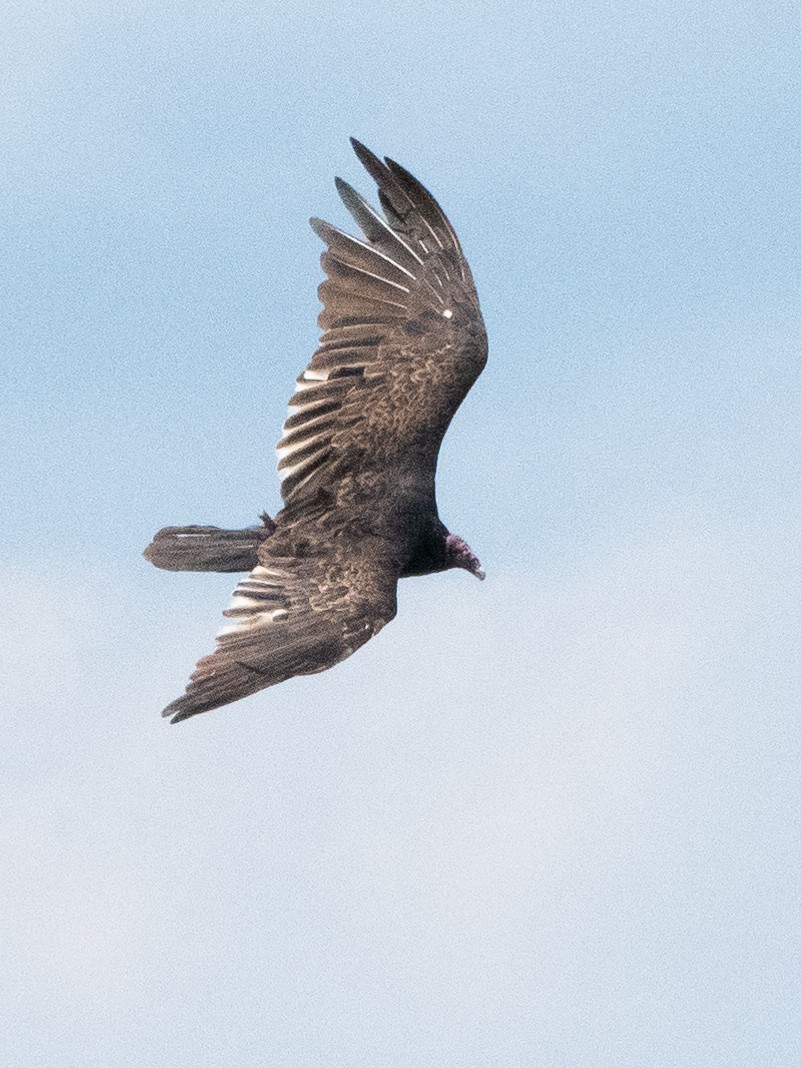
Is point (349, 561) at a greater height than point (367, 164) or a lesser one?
lesser

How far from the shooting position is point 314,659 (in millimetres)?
11781

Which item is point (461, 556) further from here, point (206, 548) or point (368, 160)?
point (368, 160)

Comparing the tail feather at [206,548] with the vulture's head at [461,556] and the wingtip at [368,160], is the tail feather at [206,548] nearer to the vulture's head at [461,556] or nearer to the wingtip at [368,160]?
the vulture's head at [461,556]

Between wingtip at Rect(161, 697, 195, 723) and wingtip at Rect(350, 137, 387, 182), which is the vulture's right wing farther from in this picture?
wingtip at Rect(350, 137, 387, 182)

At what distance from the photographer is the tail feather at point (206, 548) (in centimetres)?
1317

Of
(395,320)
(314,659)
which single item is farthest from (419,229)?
(314,659)

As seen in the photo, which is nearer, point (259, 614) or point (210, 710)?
point (210, 710)

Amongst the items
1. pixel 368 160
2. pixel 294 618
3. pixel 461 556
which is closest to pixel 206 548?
pixel 294 618

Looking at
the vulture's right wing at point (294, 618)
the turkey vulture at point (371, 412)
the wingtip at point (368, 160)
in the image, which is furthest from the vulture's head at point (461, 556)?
the wingtip at point (368, 160)

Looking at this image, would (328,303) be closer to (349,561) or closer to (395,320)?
(395,320)

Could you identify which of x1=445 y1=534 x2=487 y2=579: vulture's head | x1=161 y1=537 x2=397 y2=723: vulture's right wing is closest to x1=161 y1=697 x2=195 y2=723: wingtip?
x1=161 y1=537 x2=397 y2=723: vulture's right wing

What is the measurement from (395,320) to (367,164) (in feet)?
3.53

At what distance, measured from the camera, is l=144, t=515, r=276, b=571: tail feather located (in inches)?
519

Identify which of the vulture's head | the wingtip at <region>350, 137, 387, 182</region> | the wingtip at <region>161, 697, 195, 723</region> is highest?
the wingtip at <region>350, 137, 387, 182</region>
